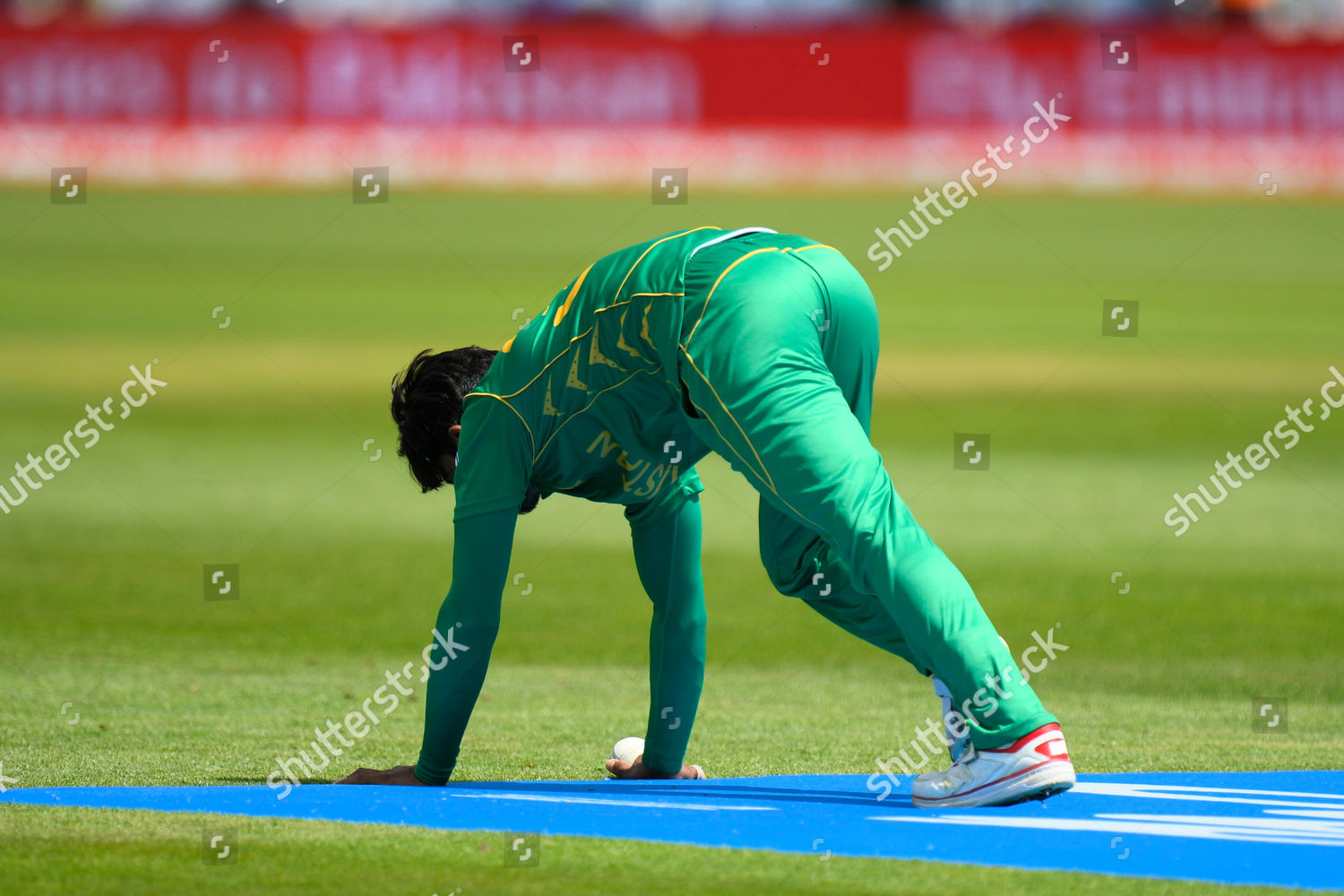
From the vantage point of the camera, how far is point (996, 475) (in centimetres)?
1398

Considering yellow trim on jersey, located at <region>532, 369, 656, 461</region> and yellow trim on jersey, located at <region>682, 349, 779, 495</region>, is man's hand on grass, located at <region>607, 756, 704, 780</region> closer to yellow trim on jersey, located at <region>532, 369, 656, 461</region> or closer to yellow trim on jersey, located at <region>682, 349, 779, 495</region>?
yellow trim on jersey, located at <region>532, 369, 656, 461</region>

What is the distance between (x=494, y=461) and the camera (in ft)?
14.9

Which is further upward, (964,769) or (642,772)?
(964,769)

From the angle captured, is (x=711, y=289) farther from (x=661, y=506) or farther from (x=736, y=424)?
(x=661, y=506)

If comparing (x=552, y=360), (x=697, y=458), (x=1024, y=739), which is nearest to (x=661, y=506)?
(x=697, y=458)

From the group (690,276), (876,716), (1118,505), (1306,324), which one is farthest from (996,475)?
(1306,324)

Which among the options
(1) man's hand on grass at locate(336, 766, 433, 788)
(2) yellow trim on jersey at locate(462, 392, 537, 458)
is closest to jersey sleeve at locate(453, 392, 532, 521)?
(2) yellow trim on jersey at locate(462, 392, 537, 458)

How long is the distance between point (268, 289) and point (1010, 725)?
23.1 m

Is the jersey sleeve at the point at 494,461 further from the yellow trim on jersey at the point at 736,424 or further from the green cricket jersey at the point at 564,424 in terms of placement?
the yellow trim on jersey at the point at 736,424

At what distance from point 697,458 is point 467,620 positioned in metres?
0.83

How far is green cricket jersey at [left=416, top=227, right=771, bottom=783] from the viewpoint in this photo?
451 centimetres

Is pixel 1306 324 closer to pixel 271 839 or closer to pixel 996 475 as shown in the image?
pixel 996 475

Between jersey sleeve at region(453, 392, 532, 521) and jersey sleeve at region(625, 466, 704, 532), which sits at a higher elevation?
jersey sleeve at region(453, 392, 532, 521)

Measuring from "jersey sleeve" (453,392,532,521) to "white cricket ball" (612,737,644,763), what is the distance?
114 cm
